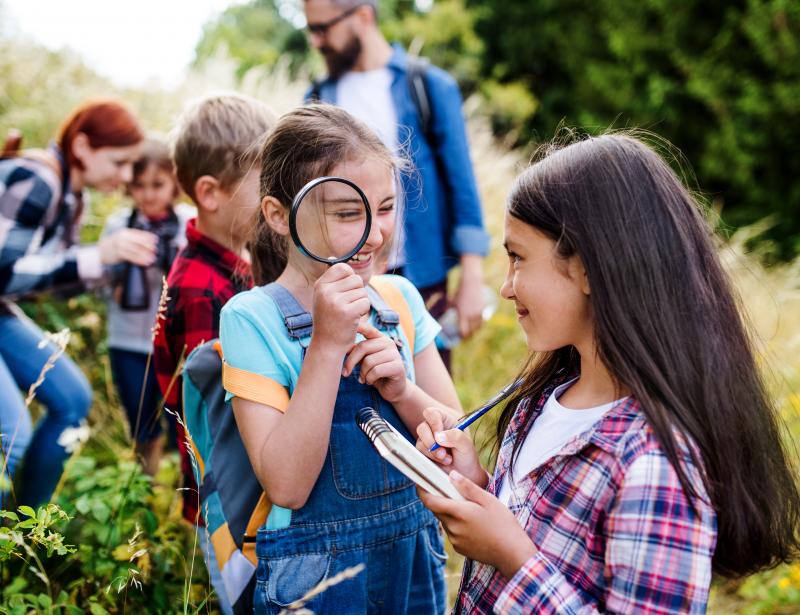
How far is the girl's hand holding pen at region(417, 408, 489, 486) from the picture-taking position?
1.61m

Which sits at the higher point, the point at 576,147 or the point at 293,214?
the point at 576,147

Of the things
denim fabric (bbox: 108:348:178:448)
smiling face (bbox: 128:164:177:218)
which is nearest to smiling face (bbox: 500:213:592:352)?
denim fabric (bbox: 108:348:178:448)

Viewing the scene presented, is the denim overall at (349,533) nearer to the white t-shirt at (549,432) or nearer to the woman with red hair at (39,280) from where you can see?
the white t-shirt at (549,432)

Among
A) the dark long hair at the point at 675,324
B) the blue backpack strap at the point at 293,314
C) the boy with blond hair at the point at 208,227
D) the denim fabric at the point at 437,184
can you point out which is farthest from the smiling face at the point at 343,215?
the denim fabric at the point at 437,184

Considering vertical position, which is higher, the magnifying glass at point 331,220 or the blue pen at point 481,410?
the magnifying glass at point 331,220

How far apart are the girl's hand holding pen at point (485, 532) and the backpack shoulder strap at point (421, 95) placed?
2457mm

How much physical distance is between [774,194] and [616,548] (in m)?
9.01

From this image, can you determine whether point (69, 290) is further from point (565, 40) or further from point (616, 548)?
point (565, 40)

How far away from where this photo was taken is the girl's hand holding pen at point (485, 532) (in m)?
1.38

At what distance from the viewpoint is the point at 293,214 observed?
1.51 metres

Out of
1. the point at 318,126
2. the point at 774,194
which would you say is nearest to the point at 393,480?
the point at 318,126

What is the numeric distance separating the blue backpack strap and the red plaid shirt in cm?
56

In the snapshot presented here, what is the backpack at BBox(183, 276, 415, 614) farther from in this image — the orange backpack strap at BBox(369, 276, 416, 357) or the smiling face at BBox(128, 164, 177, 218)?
the smiling face at BBox(128, 164, 177, 218)

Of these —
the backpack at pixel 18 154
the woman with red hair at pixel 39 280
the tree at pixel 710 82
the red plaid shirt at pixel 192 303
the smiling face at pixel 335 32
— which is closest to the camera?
the red plaid shirt at pixel 192 303
